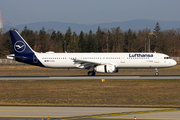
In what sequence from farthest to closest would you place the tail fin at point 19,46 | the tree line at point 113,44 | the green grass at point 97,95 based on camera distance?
the tree line at point 113,44, the tail fin at point 19,46, the green grass at point 97,95

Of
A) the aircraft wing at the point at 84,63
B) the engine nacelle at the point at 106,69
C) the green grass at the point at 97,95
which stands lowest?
the green grass at the point at 97,95

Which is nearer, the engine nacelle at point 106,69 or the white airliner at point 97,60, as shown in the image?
the engine nacelle at point 106,69

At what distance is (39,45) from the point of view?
481ft

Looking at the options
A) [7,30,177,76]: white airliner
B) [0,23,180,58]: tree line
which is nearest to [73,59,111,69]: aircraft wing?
[7,30,177,76]: white airliner

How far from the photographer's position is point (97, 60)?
45.3m

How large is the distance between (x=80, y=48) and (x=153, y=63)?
100385 millimetres

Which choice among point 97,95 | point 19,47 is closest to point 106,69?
point 97,95

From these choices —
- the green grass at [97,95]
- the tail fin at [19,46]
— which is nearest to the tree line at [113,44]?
the tail fin at [19,46]

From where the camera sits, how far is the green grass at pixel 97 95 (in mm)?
22734

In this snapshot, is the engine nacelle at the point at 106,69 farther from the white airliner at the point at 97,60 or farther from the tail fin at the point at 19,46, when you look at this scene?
the tail fin at the point at 19,46

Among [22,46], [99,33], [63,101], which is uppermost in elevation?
[99,33]

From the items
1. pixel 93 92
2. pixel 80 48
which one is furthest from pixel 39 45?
pixel 93 92

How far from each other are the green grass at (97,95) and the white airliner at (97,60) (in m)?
10.6

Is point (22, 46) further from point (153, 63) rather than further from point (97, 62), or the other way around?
point (153, 63)
